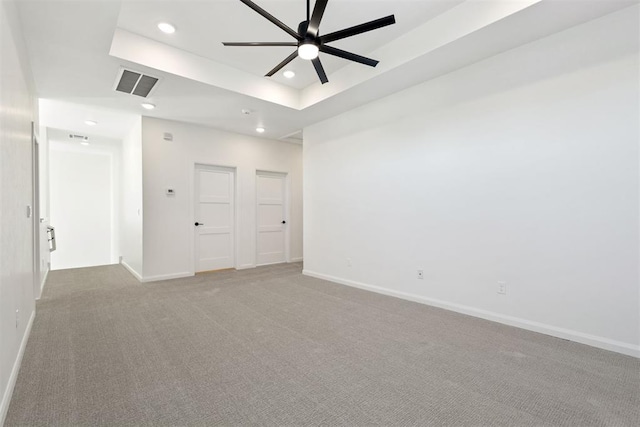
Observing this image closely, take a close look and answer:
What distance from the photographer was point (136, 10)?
2.82 metres

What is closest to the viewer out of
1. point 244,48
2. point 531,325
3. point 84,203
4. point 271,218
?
point 531,325

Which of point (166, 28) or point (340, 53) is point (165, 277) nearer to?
point (166, 28)

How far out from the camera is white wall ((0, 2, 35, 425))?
1803 mm

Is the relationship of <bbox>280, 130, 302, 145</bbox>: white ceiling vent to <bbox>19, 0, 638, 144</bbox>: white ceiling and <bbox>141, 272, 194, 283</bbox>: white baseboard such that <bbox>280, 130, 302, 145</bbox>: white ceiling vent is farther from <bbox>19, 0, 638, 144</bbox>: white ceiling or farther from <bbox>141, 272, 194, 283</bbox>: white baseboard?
<bbox>141, 272, 194, 283</bbox>: white baseboard

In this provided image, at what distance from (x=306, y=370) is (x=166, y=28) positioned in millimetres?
3509

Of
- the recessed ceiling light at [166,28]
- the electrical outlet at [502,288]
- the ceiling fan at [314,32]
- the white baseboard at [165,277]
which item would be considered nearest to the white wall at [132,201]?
the white baseboard at [165,277]

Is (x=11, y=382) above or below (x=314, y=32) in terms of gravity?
below

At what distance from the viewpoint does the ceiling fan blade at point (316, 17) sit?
203cm

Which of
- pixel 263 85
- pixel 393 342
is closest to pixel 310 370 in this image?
pixel 393 342

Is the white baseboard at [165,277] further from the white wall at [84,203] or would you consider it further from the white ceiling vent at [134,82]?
the white wall at [84,203]

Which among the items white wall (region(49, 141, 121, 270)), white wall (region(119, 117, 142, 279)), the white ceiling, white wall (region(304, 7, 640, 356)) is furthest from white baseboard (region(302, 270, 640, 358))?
white wall (region(49, 141, 121, 270))

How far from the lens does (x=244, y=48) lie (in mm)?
3473

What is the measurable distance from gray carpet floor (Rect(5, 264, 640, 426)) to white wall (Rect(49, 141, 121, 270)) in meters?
5.06

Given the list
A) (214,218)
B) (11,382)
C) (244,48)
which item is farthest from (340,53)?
(214,218)
